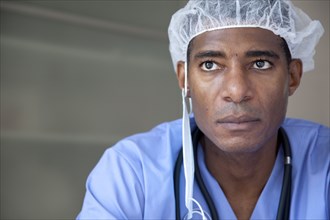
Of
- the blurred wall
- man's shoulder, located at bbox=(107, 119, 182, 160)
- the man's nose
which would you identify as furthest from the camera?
the blurred wall

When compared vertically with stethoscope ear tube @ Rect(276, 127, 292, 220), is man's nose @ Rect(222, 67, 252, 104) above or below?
above

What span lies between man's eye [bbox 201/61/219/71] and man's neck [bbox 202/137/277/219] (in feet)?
0.68

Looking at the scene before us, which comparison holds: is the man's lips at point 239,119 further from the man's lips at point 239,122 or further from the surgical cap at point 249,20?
the surgical cap at point 249,20

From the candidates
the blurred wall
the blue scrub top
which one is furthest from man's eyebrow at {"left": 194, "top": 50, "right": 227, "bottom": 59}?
the blurred wall

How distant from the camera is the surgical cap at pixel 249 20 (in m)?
0.95

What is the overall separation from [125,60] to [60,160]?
1.30 feet

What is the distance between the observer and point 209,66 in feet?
3.15

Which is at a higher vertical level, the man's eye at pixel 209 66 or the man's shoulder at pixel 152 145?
the man's eye at pixel 209 66

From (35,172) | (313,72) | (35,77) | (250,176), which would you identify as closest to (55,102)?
(35,77)

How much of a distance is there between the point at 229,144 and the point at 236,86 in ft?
0.41

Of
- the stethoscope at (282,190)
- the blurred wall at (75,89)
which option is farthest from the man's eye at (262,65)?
the blurred wall at (75,89)

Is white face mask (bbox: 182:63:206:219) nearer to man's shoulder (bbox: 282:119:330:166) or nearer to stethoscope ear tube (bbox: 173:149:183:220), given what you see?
stethoscope ear tube (bbox: 173:149:183:220)

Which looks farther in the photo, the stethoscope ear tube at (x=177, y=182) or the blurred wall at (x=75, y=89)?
the blurred wall at (x=75, y=89)

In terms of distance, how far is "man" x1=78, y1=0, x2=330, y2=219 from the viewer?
917mm
